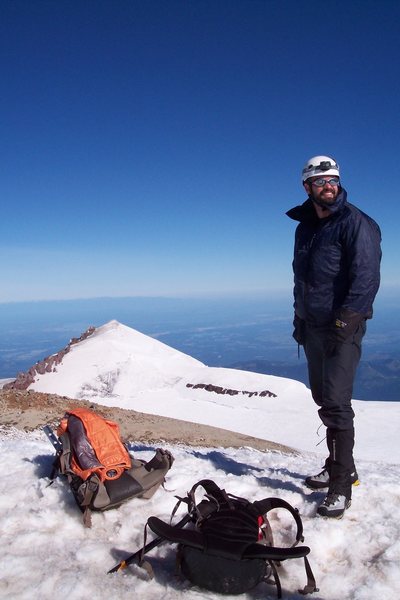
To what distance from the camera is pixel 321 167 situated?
4.61 meters

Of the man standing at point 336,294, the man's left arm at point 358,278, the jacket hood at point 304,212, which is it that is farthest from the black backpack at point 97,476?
the jacket hood at point 304,212

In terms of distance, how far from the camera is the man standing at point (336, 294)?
4.39 m

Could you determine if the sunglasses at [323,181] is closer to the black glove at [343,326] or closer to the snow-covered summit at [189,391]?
the black glove at [343,326]

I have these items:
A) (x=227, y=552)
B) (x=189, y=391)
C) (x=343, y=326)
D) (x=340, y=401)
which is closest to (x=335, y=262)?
(x=343, y=326)

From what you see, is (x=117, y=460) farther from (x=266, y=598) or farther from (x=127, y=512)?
(x=266, y=598)

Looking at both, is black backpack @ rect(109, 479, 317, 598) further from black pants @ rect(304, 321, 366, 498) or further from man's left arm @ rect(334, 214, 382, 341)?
man's left arm @ rect(334, 214, 382, 341)

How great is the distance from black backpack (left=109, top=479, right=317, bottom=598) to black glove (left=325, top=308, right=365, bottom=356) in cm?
185

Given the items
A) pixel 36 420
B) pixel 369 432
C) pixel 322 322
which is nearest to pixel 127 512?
pixel 322 322

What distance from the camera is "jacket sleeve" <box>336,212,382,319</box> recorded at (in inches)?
172

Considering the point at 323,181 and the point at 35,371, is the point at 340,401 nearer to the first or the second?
the point at 323,181

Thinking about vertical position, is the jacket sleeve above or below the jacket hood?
below

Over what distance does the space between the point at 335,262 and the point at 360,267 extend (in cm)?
31

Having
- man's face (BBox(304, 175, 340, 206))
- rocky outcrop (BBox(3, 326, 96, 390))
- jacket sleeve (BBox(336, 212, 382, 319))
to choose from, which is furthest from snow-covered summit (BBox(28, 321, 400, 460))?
man's face (BBox(304, 175, 340, 206))

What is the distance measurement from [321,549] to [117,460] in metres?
2.09
